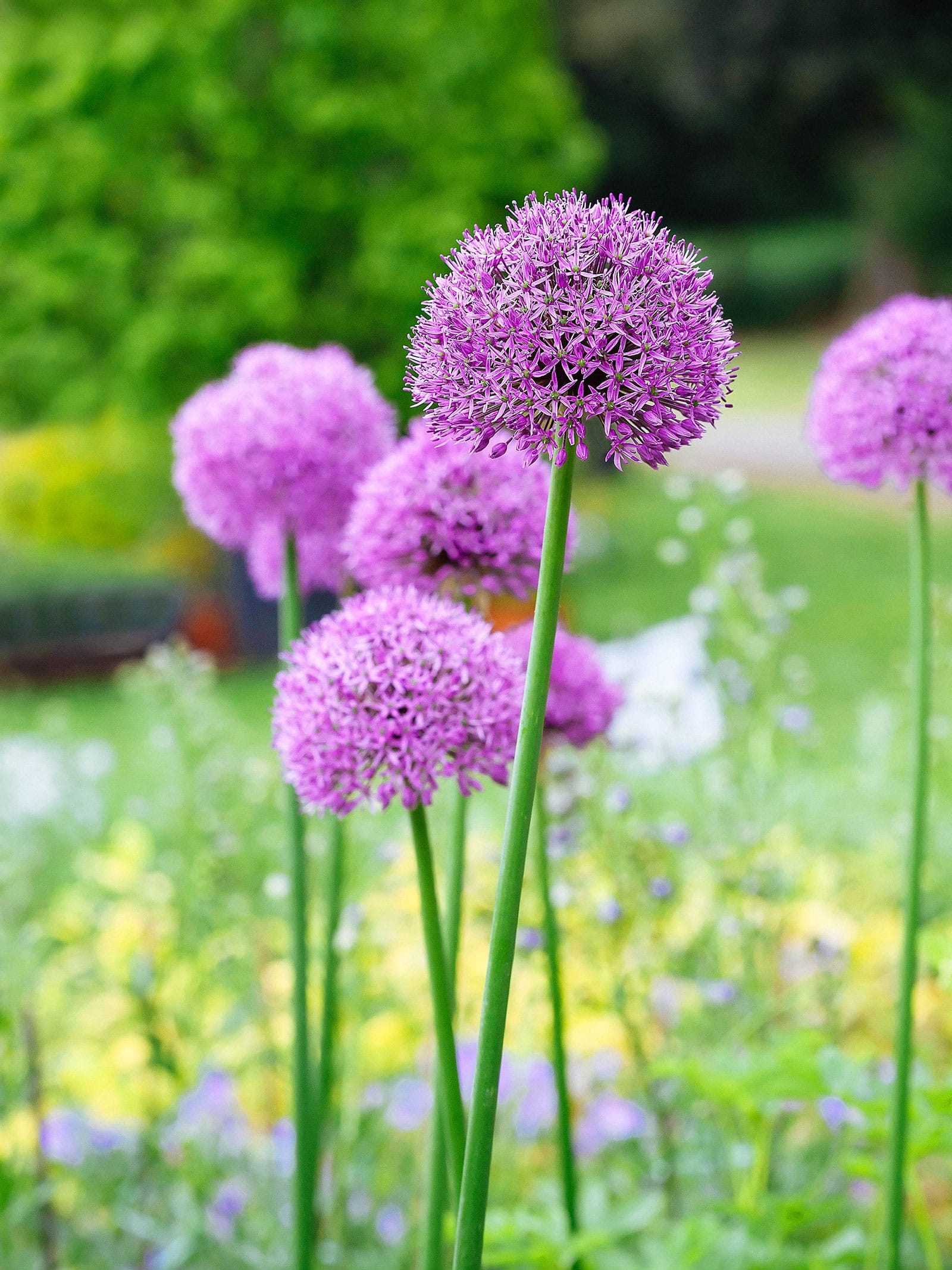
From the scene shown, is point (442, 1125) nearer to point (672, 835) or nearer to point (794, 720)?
point (672, 835)

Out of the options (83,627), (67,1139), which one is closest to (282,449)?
(67,1139)

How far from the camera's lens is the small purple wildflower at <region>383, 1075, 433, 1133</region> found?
2740 millimetres

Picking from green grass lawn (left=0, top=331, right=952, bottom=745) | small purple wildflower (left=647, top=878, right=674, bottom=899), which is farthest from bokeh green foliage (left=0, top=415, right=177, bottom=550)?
small purple wildflower (left=647, top=878, right=674, bottom=899)

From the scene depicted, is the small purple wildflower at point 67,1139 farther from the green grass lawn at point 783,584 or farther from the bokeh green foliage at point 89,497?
the bokeh green foliage at point 89,497

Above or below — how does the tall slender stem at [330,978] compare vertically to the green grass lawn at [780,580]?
below

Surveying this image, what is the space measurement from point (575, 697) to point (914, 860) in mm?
444

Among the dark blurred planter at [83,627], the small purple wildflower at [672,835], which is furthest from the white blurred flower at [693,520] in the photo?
the dark blurred planter at [83,627]

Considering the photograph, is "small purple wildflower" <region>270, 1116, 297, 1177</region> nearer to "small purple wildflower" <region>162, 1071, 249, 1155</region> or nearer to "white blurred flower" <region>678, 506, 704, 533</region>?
"small purple wildflower" <region>162, 1071, 249, 1155</region>

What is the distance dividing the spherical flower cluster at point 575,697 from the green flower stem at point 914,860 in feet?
1.24

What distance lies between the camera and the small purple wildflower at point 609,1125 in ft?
8.56

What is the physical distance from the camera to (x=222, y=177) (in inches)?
397

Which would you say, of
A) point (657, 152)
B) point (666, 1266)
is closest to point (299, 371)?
point (666, 1266)

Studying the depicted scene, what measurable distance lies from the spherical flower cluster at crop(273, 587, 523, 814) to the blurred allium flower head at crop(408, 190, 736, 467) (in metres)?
0.25

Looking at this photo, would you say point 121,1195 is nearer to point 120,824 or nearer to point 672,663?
point 120,824
